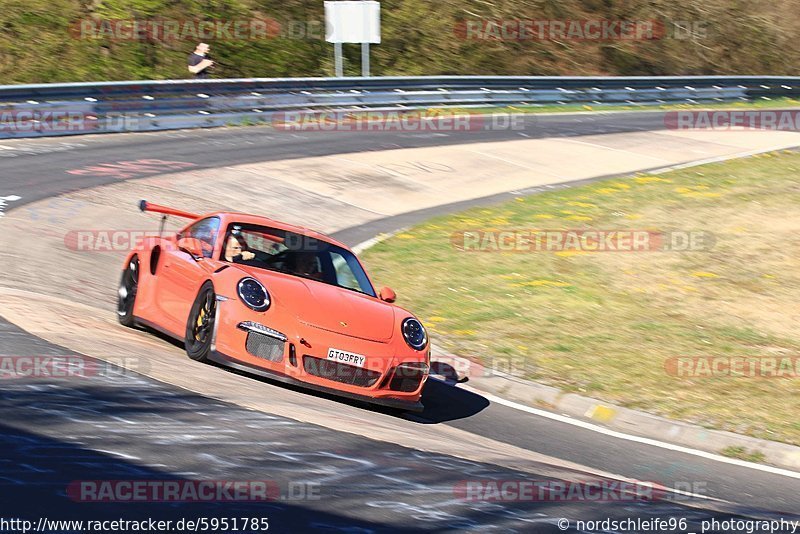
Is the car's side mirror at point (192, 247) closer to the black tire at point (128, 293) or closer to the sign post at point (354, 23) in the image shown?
the black tire at point (128, 293)

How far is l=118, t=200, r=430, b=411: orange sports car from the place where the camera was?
28.0 feet

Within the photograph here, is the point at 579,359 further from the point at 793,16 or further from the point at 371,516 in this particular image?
the point at 793,16

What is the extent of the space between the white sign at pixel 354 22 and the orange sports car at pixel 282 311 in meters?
20.9

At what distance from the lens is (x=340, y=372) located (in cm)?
858

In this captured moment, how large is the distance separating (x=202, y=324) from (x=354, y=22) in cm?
2262

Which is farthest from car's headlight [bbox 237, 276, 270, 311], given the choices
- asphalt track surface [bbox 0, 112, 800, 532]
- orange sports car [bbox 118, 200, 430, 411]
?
asphalt track surface [bbox 0, 112, 800, 532]

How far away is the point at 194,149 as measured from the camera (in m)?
21.6

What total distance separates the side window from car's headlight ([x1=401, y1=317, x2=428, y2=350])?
5.92ft

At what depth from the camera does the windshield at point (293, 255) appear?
9.69m

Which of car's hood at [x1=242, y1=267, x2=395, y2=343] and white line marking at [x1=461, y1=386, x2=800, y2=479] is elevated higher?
car's hood at [x1=242, y1=267, x2=395, y2=343]

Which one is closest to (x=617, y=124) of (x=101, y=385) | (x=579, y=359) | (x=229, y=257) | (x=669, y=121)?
(x=669, y=121)

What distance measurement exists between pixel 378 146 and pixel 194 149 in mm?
3898

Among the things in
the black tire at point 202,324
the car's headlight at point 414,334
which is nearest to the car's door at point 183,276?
the black tire at point 202,324

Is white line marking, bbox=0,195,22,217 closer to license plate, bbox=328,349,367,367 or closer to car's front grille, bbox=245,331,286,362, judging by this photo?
car's front grille, bbox=245,331,286,362
